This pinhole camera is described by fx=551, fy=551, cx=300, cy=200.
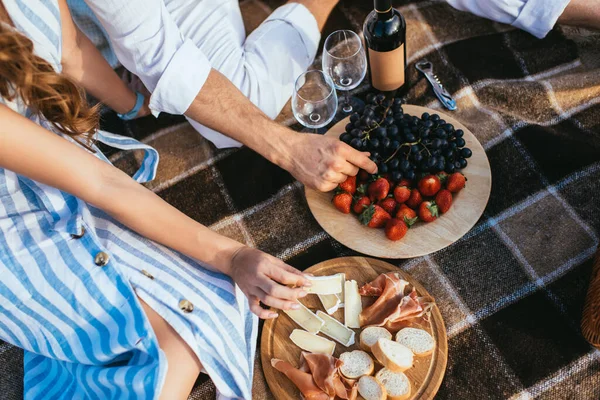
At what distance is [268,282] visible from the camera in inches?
42.1

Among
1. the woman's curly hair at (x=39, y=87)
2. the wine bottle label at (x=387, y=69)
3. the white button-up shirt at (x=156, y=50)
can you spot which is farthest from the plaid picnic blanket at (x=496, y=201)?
the woman's curly hair at (x=39, y=87)

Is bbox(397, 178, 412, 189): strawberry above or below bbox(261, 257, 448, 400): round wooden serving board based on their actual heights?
above

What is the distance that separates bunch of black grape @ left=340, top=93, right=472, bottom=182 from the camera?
3.95 feet

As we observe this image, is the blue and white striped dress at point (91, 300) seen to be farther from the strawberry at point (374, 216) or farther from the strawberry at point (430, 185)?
the strawberry at point (430, 185)

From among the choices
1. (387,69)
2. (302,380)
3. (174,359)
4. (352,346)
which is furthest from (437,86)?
(174,359)

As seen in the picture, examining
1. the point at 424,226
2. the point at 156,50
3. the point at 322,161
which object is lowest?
the point at 424,226

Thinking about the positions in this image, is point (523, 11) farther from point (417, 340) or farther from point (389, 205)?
point (417, 340)

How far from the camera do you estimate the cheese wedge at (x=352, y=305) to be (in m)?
1.16

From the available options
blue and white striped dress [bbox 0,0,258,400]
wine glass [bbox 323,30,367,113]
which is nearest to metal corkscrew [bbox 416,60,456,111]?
wine glass [bbox 323,30,367,113]

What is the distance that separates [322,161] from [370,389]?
48cm

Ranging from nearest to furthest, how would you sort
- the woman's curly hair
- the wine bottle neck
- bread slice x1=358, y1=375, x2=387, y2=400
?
1. the woman's curly hair
2. bread slice x1=358, y1=375, x2=387, y2=400
3. the wine bottle neck

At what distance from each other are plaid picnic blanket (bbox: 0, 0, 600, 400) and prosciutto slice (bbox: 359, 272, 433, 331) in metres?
0.10

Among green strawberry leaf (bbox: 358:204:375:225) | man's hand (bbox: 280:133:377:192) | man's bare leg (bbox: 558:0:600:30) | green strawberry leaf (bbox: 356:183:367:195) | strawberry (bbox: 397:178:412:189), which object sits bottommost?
green strawberry leaf (bbox: 358:204:375:225)

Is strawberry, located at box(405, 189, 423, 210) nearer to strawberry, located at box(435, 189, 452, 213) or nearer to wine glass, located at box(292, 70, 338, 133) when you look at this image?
strawberry, located at box(435, 189, 452, 213)
